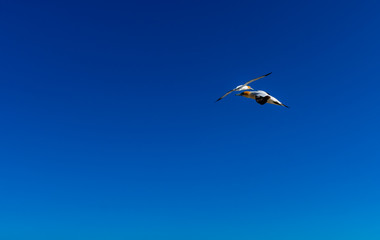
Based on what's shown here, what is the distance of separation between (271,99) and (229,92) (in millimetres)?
3501

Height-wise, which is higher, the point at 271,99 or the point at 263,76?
the point at 263,76

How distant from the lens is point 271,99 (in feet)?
86.1

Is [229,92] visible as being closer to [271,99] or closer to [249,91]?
[249,91]

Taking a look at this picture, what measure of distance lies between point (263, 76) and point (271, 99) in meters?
2.57

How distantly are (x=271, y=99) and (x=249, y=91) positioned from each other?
2.21m

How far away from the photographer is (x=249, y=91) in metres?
27.7

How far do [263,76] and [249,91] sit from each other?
1720mm

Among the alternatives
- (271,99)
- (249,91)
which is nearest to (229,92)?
(249,91)

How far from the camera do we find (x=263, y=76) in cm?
2783

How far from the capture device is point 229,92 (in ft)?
90.9

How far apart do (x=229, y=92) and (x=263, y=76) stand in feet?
10.3
